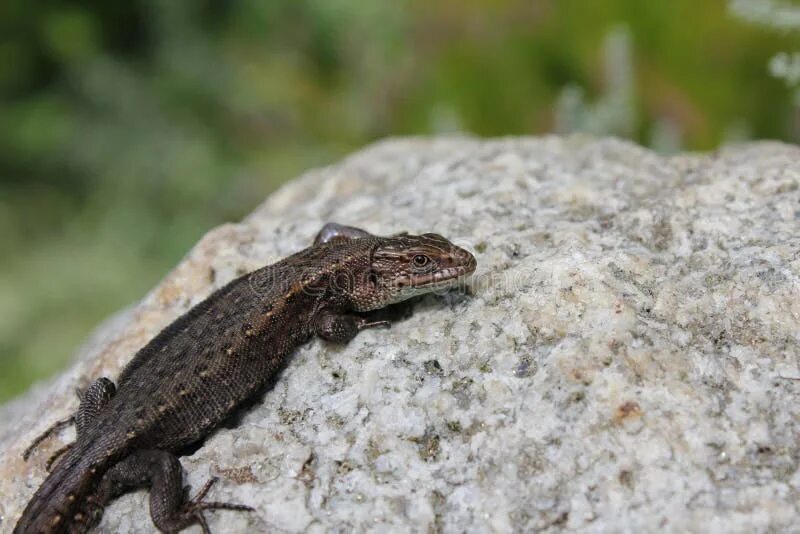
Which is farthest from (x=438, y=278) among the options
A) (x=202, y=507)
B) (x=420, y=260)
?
(x=202, y=507)

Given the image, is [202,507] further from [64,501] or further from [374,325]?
[374,325]

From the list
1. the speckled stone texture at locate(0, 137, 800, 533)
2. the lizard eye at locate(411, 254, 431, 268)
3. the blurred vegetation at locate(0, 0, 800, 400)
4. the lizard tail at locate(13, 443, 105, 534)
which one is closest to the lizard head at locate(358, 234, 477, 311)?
the lizard eye at locate(411, 254, 431, 268)

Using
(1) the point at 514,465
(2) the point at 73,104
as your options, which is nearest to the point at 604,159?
(1) the point at 514,465

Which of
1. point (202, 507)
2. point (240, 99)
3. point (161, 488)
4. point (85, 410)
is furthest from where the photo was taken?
point (240, 99)

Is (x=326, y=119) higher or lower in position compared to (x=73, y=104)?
lower

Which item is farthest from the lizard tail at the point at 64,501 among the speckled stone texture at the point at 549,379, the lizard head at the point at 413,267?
the lizard head at the point at 413,267

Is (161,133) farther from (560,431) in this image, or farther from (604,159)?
(560,431)

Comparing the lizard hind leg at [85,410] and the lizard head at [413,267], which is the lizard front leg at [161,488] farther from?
the lizard head at [413,267]
